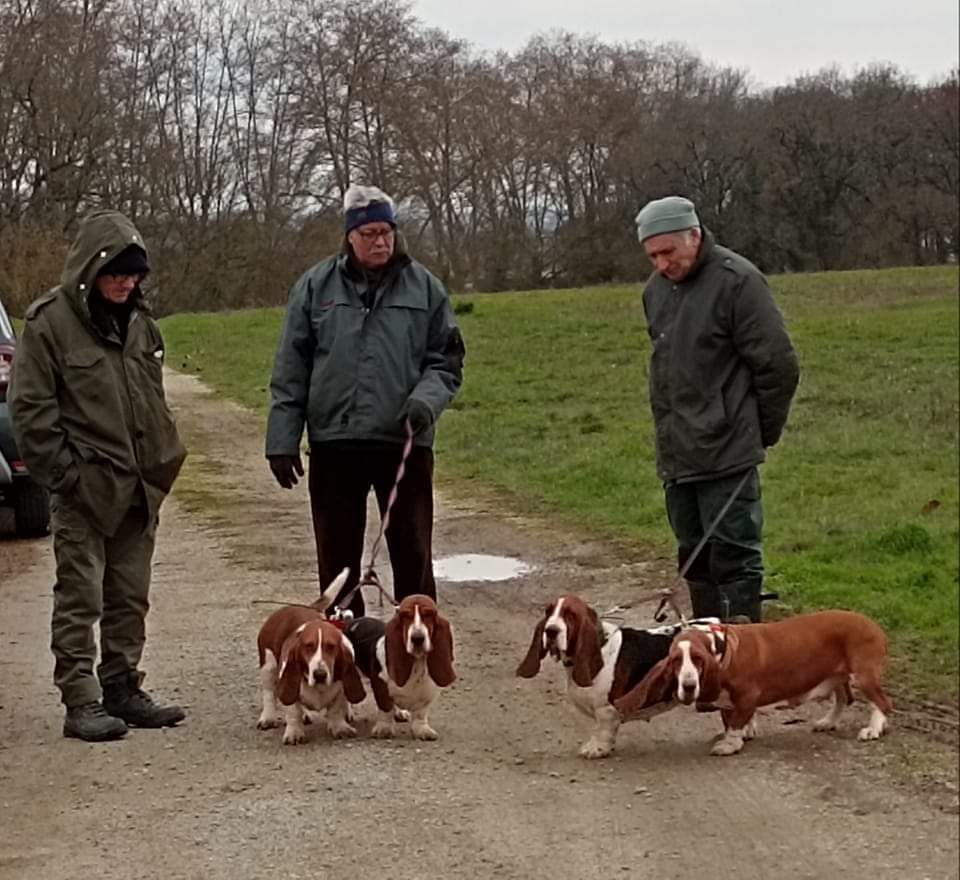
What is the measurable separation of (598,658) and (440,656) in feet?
1.83

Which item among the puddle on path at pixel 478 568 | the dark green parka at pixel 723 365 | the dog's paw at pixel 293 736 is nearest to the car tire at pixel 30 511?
the puddle on path at pixel 478 568

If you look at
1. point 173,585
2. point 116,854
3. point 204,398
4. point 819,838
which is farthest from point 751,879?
point 204,398

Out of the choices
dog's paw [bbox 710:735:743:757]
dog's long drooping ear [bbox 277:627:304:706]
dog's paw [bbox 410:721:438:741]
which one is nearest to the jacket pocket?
dog's long drooping ear [bbox 277:627:304:706]

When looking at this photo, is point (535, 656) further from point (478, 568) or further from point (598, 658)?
point (478, 568)

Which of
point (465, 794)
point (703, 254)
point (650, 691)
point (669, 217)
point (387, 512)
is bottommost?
point (465, 794)

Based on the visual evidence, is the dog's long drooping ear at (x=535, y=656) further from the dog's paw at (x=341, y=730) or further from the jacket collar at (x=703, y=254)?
the jacket collar at (x=703, y=254)

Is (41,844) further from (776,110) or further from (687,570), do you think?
(776,110)

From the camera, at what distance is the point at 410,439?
240 inches

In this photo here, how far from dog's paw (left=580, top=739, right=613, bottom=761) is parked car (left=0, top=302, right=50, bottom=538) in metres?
5.47

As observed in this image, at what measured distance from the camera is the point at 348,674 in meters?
5.68

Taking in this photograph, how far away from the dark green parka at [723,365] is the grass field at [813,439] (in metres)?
0.26

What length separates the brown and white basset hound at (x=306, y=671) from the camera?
5.59 m

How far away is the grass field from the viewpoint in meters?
2.78

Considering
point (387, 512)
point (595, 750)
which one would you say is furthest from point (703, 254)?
point (595, 750)
